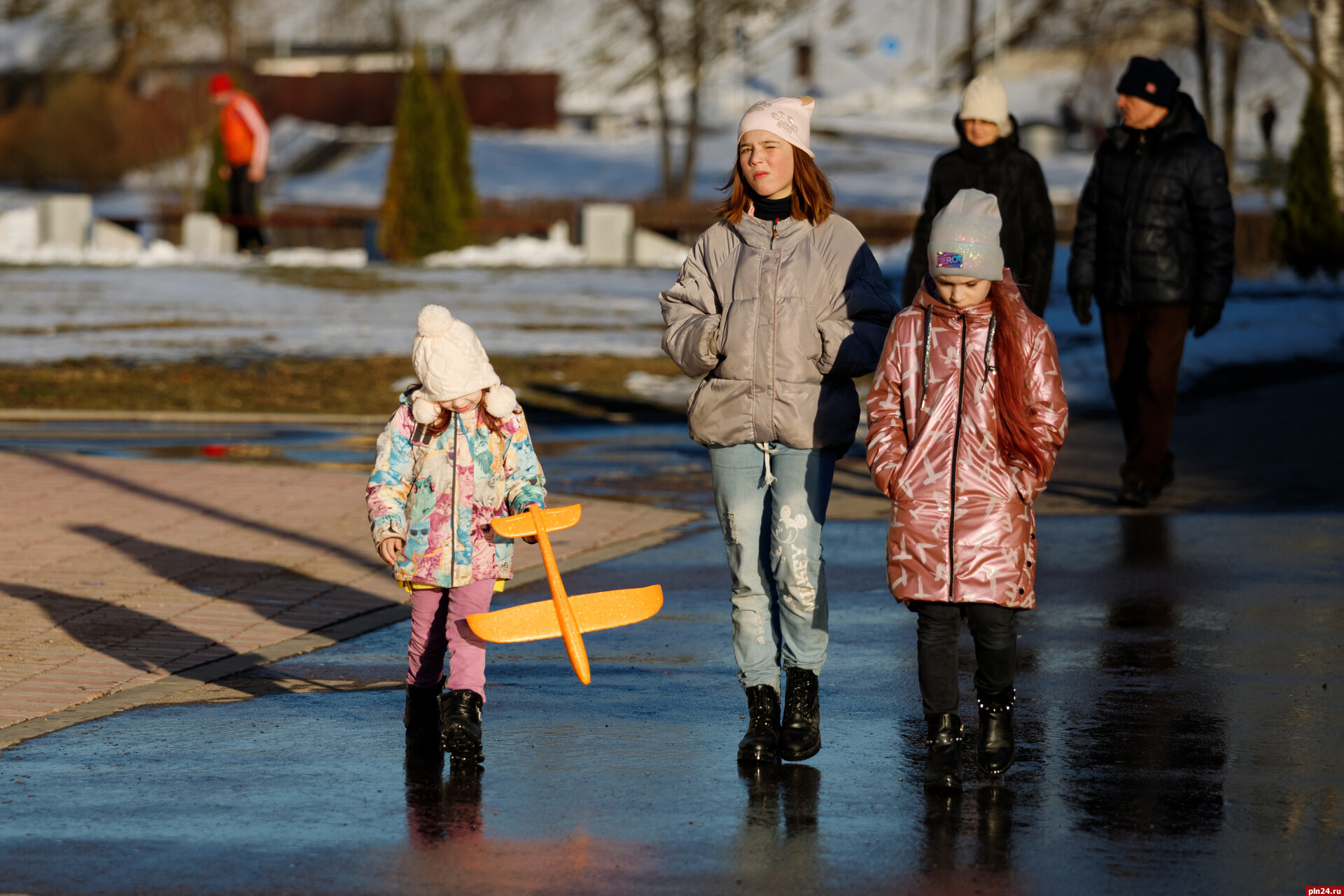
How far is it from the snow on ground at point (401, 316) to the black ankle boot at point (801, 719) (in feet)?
31.9

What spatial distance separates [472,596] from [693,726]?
0.76 metres

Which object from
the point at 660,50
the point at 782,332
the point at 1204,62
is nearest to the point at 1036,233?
the point at 782,332

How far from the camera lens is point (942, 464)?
15.8ft

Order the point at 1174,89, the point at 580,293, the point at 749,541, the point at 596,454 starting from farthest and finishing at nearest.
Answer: the point at 580,293 → the point at 596,454 → the point at 1174,89 → the point at 749,541

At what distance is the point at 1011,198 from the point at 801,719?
439 cm

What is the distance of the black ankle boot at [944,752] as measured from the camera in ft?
15.5

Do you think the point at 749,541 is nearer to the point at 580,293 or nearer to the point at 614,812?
the point at 614,812

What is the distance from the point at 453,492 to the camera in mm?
5160

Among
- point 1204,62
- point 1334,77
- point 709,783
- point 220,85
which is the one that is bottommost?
point 709,783

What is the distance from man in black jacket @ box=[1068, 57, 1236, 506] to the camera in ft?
29.2

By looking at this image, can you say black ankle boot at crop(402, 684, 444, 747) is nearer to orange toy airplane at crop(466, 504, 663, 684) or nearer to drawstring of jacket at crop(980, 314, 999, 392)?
orange toy airplane at crop(466, 504, 663, 684)

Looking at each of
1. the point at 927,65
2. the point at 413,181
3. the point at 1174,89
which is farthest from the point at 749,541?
the point at 927,65

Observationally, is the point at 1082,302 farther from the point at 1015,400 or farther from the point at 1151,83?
the point at 1015,400

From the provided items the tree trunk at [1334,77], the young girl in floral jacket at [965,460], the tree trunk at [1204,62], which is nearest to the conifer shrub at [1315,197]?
the tree trunk at [1334,77]
